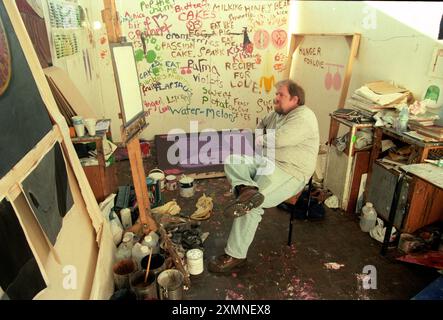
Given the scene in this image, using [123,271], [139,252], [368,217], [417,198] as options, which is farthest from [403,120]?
[123,271]

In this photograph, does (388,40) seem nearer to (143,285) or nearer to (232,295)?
(232,295)

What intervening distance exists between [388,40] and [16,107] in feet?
9.27

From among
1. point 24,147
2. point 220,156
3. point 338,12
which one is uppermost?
point 338,12

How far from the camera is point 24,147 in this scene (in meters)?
1.40

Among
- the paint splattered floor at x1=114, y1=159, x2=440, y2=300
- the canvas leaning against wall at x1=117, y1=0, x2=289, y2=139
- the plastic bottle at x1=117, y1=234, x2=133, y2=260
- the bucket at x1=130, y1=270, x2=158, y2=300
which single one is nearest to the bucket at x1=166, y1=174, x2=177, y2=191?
the paint splattered floor at x1=114, y1=159, x2=440, y2=300

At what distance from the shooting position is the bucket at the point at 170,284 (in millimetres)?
1816

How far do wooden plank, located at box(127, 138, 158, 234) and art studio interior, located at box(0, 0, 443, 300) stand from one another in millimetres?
11

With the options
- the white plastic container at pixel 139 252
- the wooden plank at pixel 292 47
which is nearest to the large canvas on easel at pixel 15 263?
the white plastic container at pixel 139 252

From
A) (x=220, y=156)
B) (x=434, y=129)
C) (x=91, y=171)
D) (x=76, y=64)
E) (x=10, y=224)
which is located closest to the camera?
(x=10, y=224)

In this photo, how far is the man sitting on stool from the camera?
2162 millimetres

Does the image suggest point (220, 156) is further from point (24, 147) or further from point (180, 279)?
point (24, 147)

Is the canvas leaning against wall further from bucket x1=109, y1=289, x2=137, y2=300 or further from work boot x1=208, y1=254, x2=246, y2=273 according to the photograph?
bucket x1=109, y1=289, x2=137, y2=300
